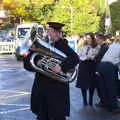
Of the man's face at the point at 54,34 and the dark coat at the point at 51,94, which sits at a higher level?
the man's face at the point at 54,34

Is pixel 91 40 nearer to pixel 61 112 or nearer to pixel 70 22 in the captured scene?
pixel 61 112

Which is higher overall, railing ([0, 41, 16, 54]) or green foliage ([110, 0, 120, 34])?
green foliage ([110, 0, 120, 34])

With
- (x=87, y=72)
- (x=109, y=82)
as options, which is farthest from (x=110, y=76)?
(x=87, y=72)

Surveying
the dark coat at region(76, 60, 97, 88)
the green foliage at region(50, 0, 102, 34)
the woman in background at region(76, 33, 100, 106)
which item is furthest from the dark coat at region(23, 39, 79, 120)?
the green foliage at region(50, 0, 102, 34)

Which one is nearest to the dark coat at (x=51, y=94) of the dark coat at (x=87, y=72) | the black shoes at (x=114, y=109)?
the black shoes at (x=114, y=109)

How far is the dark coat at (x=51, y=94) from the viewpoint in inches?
307

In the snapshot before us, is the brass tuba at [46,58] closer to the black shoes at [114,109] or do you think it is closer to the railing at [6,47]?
the black shoes at [114,109]

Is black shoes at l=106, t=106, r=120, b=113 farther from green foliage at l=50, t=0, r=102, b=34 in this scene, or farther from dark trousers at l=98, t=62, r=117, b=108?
green foliage at l=50, t=0, r=102, b=34

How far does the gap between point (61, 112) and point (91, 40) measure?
541cm

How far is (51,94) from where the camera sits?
782 centimetres

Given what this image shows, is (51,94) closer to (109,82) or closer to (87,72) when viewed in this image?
(109,82)

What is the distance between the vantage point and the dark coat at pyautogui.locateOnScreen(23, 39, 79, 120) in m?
7.80

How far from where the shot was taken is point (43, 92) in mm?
7809

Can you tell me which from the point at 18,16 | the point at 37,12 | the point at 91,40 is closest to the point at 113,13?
the point at 37,12
